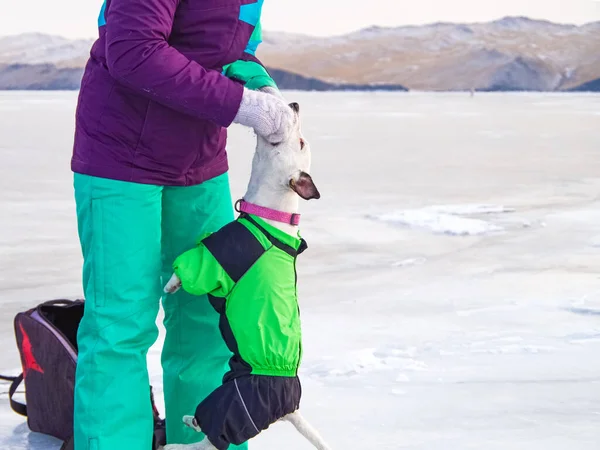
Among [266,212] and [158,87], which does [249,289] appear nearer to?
[266,212]

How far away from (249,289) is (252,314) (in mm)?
51

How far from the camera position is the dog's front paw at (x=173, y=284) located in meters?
1.88

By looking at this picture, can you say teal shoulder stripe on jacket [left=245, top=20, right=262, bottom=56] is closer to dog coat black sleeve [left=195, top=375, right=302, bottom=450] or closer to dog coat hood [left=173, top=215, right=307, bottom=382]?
dog coat hood [left=173, top=215, right=307, bottom=382]

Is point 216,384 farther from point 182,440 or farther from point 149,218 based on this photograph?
point 149,218

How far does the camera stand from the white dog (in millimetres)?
1817

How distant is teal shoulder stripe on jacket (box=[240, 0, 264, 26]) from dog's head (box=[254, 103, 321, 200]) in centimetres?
20

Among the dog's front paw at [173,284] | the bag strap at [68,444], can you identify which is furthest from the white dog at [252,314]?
the bag strap at [68,444]

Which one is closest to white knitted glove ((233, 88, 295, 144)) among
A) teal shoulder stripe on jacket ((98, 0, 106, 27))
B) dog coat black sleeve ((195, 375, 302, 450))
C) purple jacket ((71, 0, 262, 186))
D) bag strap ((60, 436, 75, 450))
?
purple jacket ((71, 0, 262, 186))

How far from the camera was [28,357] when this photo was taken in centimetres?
221

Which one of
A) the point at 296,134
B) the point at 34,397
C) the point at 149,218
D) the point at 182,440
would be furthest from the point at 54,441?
the point at 296,134

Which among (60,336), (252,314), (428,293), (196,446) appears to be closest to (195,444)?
(196,446)

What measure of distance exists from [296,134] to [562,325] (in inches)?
65.1

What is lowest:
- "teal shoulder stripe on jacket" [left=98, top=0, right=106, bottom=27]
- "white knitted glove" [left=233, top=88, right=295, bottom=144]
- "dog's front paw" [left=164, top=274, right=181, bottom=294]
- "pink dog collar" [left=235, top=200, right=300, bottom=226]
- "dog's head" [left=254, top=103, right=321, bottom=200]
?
"dog's front paw" [left=164, top=274, right=181, bottom=294]

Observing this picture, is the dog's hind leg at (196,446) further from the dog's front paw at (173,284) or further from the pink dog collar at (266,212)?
the pink dog collar at (266,212)
